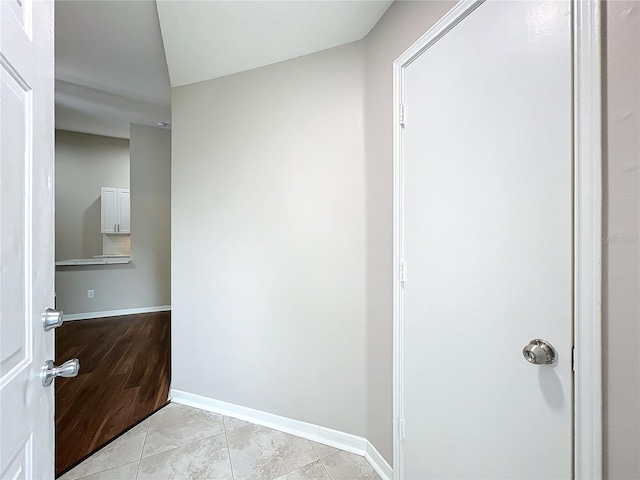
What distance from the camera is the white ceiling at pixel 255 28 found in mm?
1474

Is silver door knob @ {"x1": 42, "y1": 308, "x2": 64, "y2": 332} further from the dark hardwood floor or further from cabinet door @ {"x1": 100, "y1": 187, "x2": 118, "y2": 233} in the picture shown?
cabinet door @ {"x1": 100, "y1": 187, "x2": 118, "y2": 233}

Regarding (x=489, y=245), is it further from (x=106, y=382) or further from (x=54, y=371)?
(x=106, y=382)

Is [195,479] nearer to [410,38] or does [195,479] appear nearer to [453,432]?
[453,432]

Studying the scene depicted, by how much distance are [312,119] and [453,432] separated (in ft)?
5.75

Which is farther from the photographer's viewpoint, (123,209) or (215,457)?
(123,209)

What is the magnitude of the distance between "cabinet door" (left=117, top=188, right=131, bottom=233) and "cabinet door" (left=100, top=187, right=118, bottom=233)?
6 centimetres

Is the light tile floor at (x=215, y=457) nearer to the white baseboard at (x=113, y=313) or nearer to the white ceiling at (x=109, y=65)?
the white ceiling at (x=109, y=65)

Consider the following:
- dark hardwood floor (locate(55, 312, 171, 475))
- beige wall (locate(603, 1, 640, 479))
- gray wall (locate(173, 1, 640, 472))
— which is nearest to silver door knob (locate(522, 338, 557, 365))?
beige wall (locate(603, 1, 640, 479))

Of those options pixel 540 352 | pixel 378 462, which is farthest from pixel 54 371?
pixel 378 462

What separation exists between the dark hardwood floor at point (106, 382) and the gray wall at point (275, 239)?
16.4 inches

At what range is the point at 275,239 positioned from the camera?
196 centimetres

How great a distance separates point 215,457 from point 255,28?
96.7 inches

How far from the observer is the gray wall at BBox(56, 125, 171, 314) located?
178 inches

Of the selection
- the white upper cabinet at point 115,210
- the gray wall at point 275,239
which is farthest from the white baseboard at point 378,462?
the white upper cabinet at point 115,210
